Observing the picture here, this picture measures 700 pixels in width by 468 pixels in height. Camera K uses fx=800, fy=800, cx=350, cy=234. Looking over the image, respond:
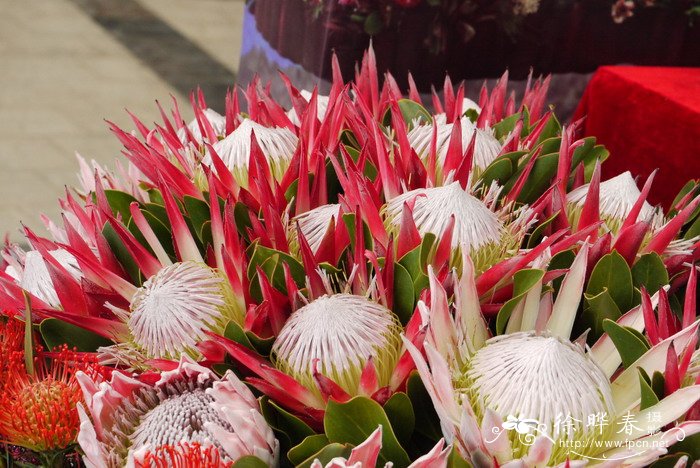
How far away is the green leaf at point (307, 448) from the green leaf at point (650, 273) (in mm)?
330

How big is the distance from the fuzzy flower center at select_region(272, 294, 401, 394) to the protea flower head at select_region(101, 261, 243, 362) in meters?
0.06

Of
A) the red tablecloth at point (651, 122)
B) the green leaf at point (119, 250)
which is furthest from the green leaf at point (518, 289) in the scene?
the red tablecloth at point (651, 122)

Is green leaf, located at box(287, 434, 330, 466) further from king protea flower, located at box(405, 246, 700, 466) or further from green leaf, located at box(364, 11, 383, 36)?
green leaf, located at box(364, 11, 383, 36)

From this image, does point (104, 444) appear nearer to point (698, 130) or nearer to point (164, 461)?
point (164, 461)

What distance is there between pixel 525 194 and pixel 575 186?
2.6 inches

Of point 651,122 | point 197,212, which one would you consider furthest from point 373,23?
point 197,212

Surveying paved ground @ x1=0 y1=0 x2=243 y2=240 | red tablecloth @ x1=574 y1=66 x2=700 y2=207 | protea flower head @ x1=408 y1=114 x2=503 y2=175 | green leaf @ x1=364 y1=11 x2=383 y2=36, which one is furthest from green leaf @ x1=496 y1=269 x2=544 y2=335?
paved ground @ x1=0 y1=0 x2=243 y2=240

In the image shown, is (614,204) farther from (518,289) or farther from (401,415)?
(401,415)

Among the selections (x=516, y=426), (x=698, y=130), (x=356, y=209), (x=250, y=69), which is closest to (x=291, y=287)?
(x=356, y=209)

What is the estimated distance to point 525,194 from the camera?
812 mm

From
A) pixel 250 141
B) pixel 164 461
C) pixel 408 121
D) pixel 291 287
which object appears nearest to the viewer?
pixel 164 461

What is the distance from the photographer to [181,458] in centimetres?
50

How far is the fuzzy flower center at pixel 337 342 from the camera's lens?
0.58m

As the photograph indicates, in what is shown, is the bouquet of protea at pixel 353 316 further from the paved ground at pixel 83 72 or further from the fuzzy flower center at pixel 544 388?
the paved ground at pixel 83 72
